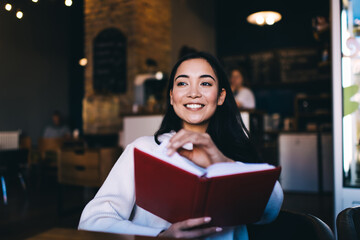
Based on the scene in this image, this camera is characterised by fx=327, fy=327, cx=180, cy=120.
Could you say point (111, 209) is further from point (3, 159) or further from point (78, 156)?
point (3, 159)

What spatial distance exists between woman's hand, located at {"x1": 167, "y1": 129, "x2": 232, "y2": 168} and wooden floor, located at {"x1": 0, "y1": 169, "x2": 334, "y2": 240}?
2.31m

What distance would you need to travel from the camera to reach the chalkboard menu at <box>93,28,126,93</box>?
17.4 feet

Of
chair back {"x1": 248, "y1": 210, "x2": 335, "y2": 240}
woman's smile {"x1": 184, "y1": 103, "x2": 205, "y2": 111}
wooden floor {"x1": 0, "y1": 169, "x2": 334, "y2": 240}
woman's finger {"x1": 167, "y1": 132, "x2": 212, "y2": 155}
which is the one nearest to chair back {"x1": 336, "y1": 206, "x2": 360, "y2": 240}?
chair back {"x1": 248, "y1": 210, "x2": 335, "y2": 240}

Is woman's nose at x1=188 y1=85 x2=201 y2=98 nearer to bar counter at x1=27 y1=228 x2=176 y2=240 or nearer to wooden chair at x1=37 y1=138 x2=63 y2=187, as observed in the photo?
bar counter at x1=27 y1=228 x2=176 y2=240

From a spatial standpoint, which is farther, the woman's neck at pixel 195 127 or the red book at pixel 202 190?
the woman's neck at pixel 195 127

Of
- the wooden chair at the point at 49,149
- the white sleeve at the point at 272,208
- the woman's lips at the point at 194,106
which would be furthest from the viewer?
the wooden chair at the point at 49,149

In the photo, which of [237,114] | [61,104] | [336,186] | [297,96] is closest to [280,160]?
[297,96]

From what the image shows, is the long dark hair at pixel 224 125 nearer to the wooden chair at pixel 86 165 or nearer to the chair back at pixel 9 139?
the wooden chair at pixel 86 165

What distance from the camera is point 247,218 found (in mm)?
925

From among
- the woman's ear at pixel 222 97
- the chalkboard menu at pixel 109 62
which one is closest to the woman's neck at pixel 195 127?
the woman's ear at pixel 222 97

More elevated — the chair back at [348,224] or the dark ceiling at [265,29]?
the dark ceiling at [265,29]

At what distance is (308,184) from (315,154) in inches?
17.9

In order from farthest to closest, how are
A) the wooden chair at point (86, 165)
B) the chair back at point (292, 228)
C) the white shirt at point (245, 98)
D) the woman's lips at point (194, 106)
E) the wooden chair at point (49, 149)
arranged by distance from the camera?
the wooden chair at point (49, 149), the white shirt at point (245, 98), the wooden chair at point (86, 165), the woman's lips at point (194, 106), the chair back at point (292, 228)

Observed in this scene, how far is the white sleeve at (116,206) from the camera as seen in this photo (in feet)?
3.18
